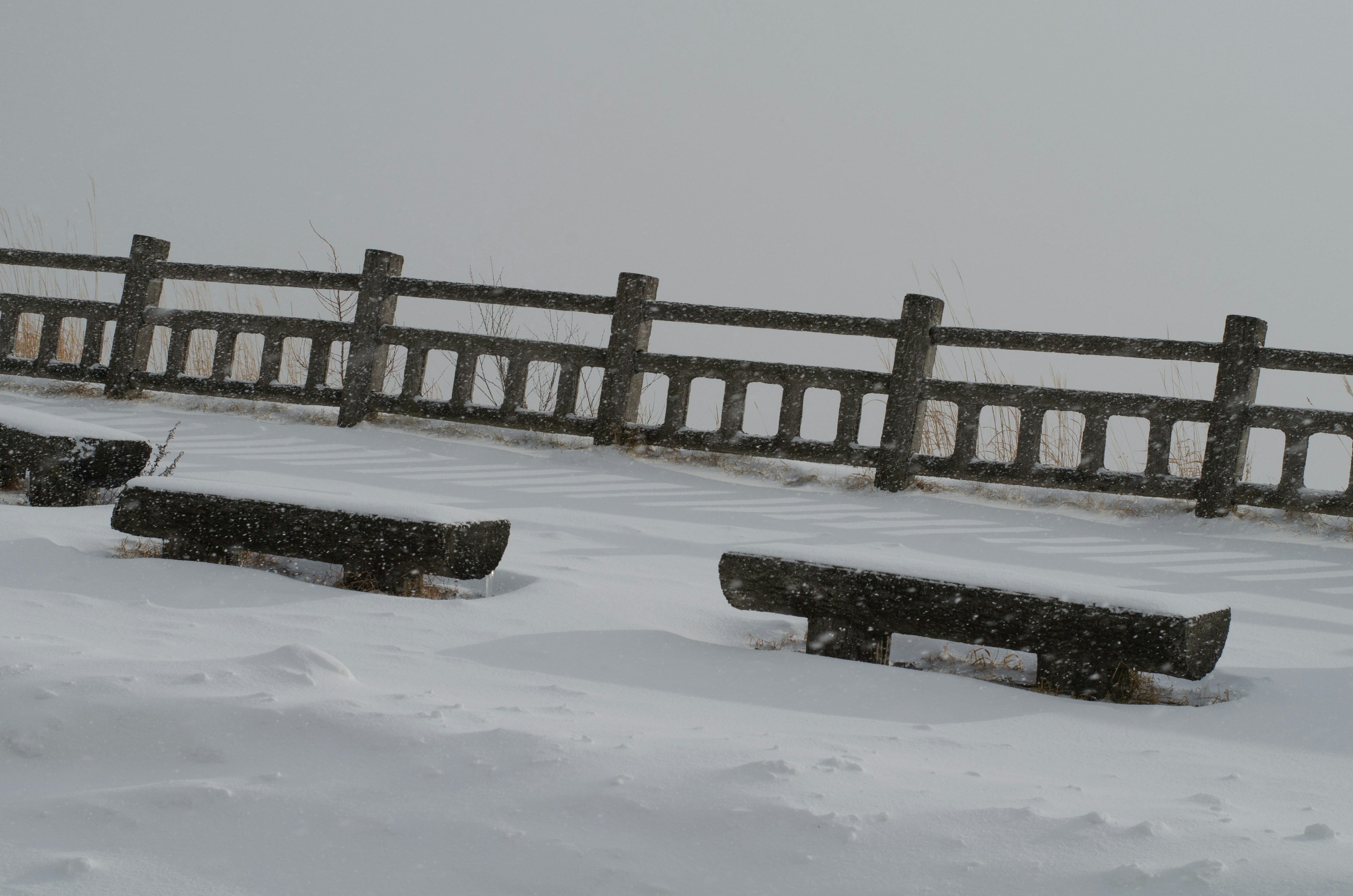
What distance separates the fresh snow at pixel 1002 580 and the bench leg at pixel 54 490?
2947mm

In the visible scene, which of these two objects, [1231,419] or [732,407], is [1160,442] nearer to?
[1231,419]

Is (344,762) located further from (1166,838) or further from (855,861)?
A: (1166,838)

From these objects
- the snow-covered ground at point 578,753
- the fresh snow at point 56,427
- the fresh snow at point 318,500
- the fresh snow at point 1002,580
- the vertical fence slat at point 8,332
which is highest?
the vertical fence slat at point 8,332

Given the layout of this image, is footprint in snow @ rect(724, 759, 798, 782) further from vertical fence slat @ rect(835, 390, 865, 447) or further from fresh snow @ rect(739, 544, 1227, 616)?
vertical fence slat @ rect(835, 390, 865, 447)

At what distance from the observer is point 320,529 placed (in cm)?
364

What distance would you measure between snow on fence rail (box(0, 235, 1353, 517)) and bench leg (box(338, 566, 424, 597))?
13.3 ft

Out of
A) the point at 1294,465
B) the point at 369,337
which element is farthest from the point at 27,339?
the point at 1294,465

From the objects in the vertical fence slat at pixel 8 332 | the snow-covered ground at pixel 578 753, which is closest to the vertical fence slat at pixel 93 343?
the vertical fence slat at pixel 8 332

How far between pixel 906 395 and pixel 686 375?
4.83 ft

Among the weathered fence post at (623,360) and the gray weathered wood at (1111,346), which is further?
the weathered fence post at (623,360)

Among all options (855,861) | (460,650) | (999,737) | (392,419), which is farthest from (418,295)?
(855,861)

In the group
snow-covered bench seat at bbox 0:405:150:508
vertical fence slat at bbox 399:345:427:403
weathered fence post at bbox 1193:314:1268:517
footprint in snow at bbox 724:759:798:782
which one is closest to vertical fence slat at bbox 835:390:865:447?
weathered fence post at bbox 1193:314:1268:517

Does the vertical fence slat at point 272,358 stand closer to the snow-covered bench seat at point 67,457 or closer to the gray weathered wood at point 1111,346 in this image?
the snow-covered bench seat at point 67,457

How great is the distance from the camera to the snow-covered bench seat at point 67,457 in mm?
4633
